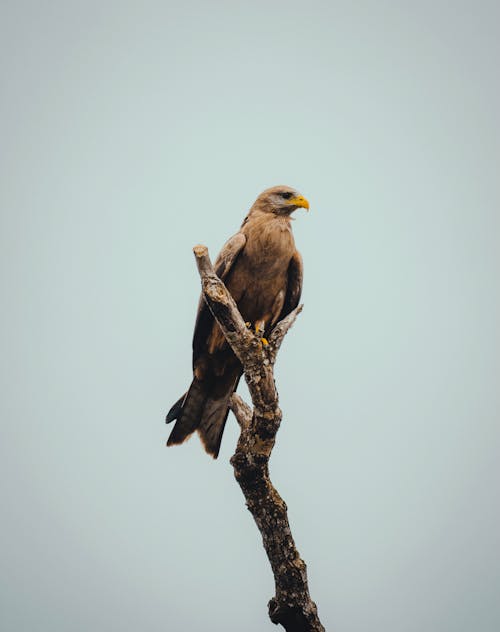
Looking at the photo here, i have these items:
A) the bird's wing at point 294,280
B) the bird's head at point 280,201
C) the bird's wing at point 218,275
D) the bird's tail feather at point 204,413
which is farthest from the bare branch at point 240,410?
the bird's head at point 280,201

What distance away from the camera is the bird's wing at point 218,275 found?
616 cm

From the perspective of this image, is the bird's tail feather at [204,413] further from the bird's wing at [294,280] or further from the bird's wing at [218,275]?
the bird's wing at [294,280]

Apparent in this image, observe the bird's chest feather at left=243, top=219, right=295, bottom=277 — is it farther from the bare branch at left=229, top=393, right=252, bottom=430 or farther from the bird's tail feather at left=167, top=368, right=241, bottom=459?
the bare branch at left=229, top=393, right=252, bottom=430

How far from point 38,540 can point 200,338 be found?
177 feet

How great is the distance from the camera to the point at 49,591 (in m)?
44.8

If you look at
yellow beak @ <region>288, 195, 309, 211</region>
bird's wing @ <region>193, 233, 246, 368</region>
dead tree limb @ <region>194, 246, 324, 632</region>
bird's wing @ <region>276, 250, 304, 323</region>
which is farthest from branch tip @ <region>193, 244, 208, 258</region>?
yellow beak @ <region>288, 195, 309, 211</region>

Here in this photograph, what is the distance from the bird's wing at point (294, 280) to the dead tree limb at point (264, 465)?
166 cm

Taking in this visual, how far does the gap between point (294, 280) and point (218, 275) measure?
2.98 feet

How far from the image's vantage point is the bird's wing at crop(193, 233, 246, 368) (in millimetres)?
6160

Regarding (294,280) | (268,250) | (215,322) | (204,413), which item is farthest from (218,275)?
(204,413)

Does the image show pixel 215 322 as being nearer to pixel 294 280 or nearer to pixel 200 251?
pixel 294 280

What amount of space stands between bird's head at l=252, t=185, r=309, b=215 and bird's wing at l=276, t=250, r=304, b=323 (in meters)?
0.57

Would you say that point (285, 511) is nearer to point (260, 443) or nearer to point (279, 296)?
point (260, 443)

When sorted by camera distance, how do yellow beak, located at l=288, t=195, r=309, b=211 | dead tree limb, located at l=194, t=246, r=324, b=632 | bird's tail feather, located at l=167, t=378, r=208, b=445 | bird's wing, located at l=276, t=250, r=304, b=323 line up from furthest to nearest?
yellow beak, located at l=288, t=195, r=309, b=211 < bird's wing, located at l=276, t=250, r=304, b=323 < bird's tail feather, located at l=167, t=378, r=208, b=445 < dead tree limb, located at l=194, t=246, r=324, b=632
